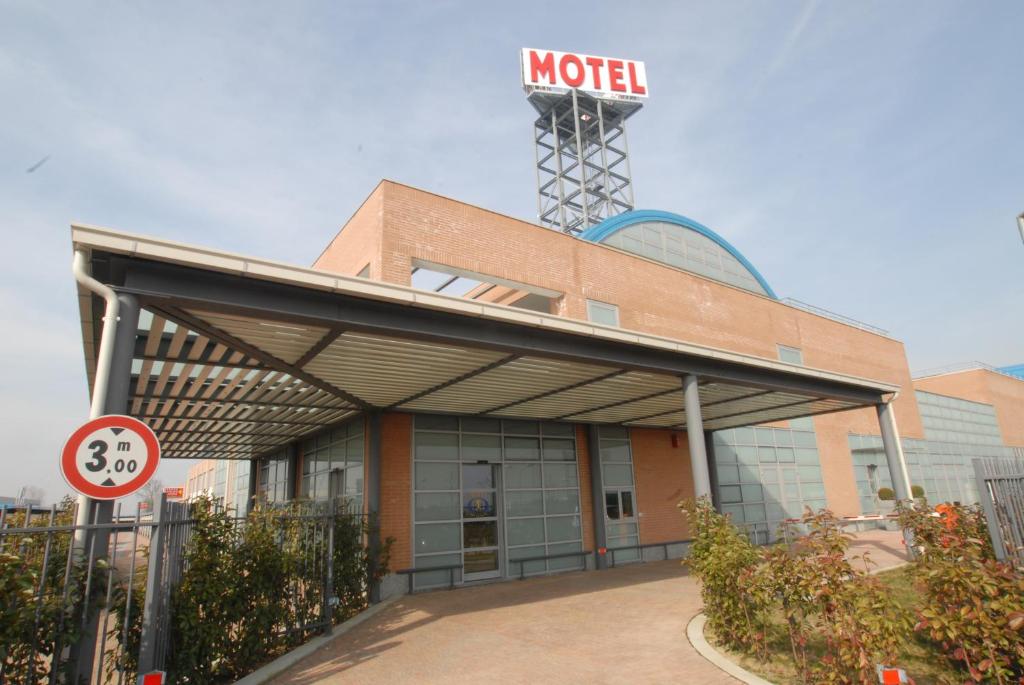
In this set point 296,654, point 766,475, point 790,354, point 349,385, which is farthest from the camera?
point 790,354

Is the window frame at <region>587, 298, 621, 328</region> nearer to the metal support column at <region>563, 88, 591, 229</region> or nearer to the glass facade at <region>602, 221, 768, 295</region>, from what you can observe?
the glass facade at <region>602, 221, 768, 295</region>

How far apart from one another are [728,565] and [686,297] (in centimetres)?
1539

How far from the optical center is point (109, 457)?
15.8ft

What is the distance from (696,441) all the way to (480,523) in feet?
19.3

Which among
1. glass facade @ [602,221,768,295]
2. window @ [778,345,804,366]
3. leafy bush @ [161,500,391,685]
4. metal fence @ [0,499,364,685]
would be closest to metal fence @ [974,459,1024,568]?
leafy bush @ [161,500,391,685]

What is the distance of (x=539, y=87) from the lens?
4112 centimetres

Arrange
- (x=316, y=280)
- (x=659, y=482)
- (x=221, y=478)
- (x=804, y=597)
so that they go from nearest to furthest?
(x=804, y=597), (x=316, y=280), (x=659, y=482), (x=221, y=478)

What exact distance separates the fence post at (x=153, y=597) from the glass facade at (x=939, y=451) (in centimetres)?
2738

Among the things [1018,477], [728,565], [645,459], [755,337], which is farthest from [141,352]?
[755,337]

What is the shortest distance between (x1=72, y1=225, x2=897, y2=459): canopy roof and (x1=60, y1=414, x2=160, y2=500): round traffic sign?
153 cm

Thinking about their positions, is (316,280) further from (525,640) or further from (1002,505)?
(1002,505)

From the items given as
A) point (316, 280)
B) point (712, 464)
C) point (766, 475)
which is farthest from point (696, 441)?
point (766, 475)

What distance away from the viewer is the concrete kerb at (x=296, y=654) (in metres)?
6.66

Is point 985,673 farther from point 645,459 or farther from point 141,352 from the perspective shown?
point 645,459
